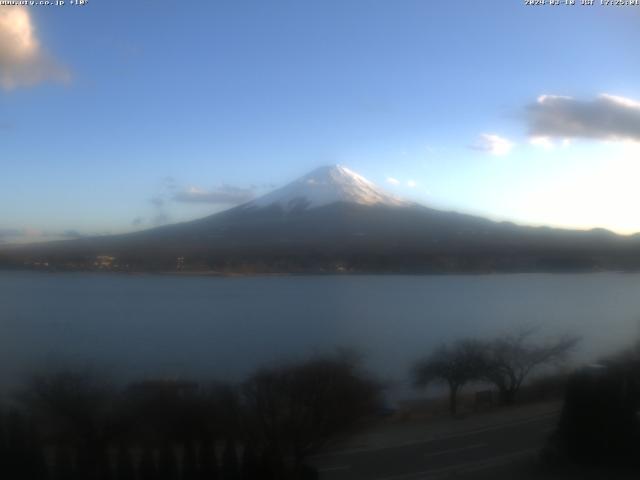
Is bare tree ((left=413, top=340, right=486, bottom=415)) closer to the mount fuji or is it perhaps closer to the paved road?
the paved road

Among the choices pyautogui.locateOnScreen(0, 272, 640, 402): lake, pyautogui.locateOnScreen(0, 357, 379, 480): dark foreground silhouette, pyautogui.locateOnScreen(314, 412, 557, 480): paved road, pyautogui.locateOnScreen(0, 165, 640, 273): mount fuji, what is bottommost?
pyautogui.locateOnScreen(314, 412, 557, 480): paved road

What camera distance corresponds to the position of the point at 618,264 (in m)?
6.78

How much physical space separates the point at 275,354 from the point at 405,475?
145cm

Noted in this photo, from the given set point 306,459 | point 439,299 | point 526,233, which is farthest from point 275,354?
point 526,233

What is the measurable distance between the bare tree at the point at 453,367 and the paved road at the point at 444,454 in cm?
44

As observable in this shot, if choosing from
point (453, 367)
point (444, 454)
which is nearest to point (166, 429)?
point (444, 454)

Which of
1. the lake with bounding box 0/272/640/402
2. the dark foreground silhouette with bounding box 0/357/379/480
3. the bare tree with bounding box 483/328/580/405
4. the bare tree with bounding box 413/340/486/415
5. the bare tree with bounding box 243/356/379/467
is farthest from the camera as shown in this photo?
the bare tree with bounding box 483/328/580/405

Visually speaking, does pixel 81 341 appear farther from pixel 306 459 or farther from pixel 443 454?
pixel 443 454

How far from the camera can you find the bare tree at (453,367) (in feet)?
18.8

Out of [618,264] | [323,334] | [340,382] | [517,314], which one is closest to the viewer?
[340,382]

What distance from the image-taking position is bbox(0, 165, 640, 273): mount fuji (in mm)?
5992

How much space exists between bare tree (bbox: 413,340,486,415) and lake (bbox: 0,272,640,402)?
11 centimetres

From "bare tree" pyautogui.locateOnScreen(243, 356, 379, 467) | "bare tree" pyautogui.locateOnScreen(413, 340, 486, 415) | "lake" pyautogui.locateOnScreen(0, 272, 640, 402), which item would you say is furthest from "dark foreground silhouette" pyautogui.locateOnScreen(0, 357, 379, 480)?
"bare tree" pyautogui.locateOnScreen(413, 340, 486, 415)

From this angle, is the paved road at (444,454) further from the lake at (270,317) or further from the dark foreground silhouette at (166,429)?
the lake at (270,317)
